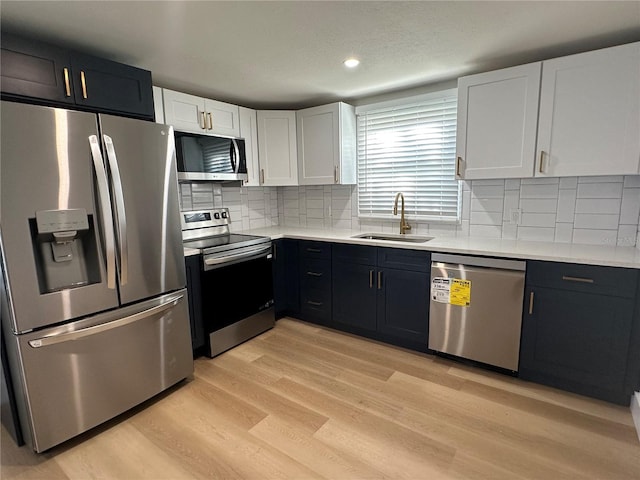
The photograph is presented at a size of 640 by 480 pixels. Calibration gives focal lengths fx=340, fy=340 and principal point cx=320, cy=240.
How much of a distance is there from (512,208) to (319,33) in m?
1.99

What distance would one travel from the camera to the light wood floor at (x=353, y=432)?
1.67 meters

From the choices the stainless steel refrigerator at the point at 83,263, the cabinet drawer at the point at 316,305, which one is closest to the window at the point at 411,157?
the cabinet drawer at the point at 316,305

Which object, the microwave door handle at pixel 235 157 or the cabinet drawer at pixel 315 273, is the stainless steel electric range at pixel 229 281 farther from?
the microwave door handle at pixel 235 157

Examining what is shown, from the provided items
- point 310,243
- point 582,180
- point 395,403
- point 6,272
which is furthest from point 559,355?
point 6,272

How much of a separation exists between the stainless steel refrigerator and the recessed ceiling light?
1298 millimetres

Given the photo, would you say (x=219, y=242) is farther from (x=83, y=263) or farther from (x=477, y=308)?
(x=477, y=308)

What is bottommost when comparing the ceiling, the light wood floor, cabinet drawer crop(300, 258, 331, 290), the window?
the light wood floor

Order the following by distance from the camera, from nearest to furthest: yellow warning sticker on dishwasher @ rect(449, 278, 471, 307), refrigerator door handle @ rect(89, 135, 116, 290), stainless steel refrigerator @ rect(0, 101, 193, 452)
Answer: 1. stainless steel refrigerator @ rect(0, 101, 193, 452)
2. refrigerator door handle @ rect(89, 135, 116, 290)
3. yellow warning sticker on dishwasher @ rect(449, 278, 471, 307)

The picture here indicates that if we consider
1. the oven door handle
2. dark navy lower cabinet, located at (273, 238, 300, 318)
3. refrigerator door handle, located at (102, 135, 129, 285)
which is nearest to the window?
dark navy lower cabinet, located at (273, 238, 300, 318)

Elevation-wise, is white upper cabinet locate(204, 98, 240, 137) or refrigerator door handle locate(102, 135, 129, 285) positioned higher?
white upper cabinet locate(204, 98, 240, 137)

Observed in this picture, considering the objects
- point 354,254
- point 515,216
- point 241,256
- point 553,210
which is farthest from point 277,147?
point 553,210

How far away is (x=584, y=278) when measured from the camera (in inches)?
81.2

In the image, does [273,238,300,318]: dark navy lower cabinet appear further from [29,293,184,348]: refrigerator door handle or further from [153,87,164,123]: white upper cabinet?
[153,87,164,123]: white upper cabinet

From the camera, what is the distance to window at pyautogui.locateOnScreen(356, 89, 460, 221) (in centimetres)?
301
